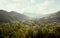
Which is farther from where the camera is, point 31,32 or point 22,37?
point 31,32

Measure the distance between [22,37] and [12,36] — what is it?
5.21 ft

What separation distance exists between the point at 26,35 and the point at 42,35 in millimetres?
2382

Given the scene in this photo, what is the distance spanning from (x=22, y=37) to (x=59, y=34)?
550 cm

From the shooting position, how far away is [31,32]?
2022 centimetres

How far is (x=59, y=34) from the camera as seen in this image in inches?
761

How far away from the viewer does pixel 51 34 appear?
1919cm

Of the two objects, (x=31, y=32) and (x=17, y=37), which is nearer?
(x=17, y=37)

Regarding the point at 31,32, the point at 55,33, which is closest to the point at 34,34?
the point at 31,32

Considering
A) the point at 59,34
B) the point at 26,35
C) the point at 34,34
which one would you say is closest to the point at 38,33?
the point at 34,34

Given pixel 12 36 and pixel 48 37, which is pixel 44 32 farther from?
pixel 12 36

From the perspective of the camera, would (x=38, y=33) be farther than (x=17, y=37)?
Yes

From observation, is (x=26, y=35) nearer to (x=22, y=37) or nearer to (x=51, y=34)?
(x=22, y=37)

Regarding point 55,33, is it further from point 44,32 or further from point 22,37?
point 22,37

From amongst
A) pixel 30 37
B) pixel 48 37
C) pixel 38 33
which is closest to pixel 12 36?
pixel 30 37
